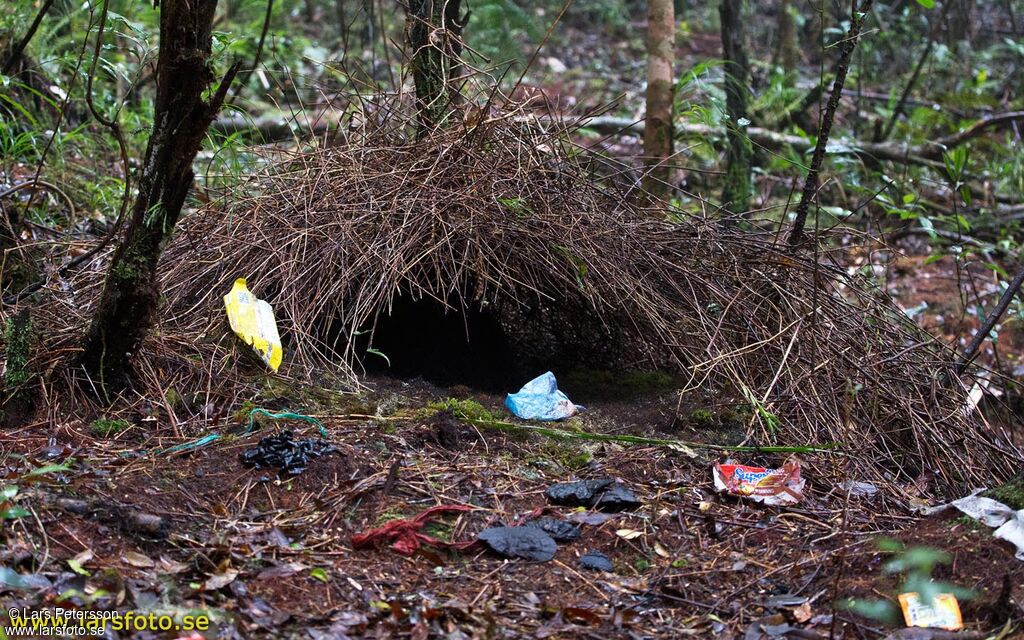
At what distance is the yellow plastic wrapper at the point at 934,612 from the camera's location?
1.94 meters

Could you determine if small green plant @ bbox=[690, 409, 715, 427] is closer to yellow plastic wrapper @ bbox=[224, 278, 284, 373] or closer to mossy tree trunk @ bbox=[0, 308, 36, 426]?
yellow plastic wrapper @ bbox=[224, 278, 284, 373]

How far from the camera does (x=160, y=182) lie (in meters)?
2.49

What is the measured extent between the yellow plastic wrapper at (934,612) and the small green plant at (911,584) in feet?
0.04

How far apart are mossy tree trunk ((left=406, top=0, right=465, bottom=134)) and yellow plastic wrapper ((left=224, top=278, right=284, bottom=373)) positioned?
1.08m

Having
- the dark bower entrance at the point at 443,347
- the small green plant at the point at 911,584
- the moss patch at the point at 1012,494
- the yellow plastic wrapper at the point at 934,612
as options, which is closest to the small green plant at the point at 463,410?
the dark bower entrance at the point at 443,347

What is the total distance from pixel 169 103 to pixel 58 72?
3.60 m

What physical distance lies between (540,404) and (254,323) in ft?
3.43

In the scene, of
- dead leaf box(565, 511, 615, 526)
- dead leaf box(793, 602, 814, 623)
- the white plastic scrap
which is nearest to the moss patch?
the white plastic scrap

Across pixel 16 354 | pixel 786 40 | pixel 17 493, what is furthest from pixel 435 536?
pixel 786 40

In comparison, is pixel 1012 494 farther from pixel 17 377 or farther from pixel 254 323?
pixel 17 377

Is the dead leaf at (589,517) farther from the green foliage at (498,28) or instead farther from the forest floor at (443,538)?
the green foliage at (498,28)

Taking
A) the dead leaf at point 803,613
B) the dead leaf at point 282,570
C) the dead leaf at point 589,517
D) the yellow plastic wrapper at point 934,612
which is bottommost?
the dead leaf at point 803,613

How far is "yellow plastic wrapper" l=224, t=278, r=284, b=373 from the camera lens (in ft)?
10.1

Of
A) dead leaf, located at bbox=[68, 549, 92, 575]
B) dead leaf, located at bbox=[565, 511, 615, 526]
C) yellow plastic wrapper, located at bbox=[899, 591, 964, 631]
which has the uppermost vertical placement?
dead leaf, located at bbox=[68, 549, 92, 575]
